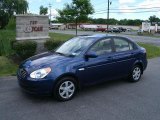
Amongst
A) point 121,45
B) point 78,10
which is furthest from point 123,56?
point 78,10

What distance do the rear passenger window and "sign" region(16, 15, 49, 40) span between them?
5362 mm

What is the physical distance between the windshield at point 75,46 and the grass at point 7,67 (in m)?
2.68

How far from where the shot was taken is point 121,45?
7230mm

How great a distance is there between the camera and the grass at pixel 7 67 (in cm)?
866

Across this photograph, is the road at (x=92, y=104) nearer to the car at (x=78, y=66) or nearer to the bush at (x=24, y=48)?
the car at (x=78, y=66)

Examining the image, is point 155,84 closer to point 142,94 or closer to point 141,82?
point 141,82

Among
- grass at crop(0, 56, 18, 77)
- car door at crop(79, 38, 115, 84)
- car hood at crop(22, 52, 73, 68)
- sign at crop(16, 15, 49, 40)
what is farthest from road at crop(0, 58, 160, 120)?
sign at crop(16, 15, 49, 40)

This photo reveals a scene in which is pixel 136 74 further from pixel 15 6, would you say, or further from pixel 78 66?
pixel 15 6

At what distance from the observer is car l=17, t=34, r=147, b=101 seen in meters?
5.58

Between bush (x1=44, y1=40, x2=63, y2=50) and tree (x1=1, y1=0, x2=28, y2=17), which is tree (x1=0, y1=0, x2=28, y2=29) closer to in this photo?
tree (x1=1, y1=0, x2=28, y2=17)

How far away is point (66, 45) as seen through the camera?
7023mm

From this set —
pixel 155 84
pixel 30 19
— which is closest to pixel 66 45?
pixel 155 84

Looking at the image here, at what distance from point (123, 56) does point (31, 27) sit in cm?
567

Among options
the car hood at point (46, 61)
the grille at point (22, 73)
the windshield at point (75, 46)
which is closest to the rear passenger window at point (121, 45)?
the windshield at point (75, 46)
